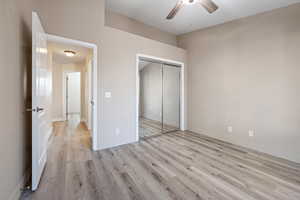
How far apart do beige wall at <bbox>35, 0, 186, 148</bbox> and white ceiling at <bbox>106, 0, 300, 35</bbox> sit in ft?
2.29

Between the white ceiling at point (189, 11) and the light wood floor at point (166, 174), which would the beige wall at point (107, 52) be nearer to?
the light wood floor at point (166, 174)

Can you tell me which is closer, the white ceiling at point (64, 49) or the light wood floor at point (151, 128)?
the white ceiling at point (64, 49)

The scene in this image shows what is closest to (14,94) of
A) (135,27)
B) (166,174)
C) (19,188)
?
(19,188)

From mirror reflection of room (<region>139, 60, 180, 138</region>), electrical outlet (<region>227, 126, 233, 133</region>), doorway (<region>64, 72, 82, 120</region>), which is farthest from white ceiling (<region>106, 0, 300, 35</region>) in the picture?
doorway (<region>64, 72, 82, 120</region>)

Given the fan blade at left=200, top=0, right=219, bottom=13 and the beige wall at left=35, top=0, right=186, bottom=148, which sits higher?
the fan blade at left=200, top=0, right=219, bottom=13

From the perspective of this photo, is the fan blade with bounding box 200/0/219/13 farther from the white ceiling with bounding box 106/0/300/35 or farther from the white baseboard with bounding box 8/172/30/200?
the white baseboard with bounding box 8/172/30/200

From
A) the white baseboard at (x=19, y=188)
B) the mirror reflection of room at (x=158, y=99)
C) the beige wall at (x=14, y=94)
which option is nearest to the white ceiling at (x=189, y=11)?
the mirror reflection of room at (x=158, y=99)

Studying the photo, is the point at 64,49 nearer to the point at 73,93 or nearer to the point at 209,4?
the point at 209,4

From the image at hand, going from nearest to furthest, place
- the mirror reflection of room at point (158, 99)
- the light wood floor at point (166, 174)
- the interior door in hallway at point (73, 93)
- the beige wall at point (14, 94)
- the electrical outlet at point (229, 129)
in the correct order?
the beige wall at point (14, 94) < the light wood floor at point (166, 174) < the electrical outlet at point (229, 129) < the mirror reflection of room at point (158, 99) < the interior door in hallway at point (73, 93)

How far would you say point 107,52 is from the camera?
3.00 meters

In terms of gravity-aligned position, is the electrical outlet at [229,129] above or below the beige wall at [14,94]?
below

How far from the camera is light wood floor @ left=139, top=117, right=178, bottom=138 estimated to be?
12.8ft

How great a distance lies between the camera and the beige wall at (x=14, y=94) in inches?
52.9

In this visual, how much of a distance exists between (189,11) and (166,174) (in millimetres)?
3439
